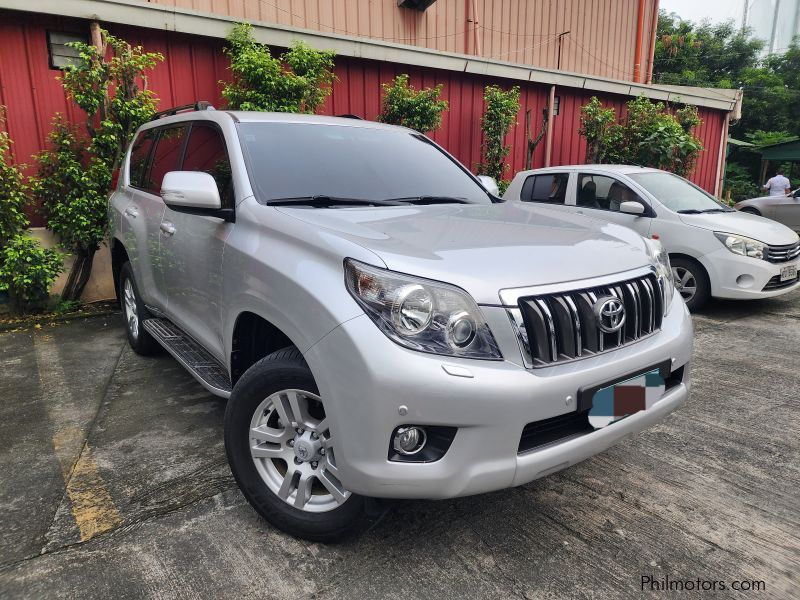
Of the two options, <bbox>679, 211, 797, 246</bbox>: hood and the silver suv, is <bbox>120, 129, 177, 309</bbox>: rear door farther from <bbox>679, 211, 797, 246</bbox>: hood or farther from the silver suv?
<bbox>679, 211, 797, 246</bbox>: hood

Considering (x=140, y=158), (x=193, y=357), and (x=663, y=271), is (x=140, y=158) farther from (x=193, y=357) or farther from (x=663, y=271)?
(x=663, y=271)

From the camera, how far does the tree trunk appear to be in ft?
19.1

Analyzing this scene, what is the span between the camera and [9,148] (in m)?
5.39

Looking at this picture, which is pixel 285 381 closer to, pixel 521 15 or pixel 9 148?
pixel 9 148

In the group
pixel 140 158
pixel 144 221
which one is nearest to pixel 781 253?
pixel 144 221

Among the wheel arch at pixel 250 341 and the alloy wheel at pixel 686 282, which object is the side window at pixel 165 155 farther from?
the alloy wheel at pixel 686 282

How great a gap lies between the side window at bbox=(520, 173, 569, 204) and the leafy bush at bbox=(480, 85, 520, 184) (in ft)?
5.70

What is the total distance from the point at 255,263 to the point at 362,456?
3.09 feet

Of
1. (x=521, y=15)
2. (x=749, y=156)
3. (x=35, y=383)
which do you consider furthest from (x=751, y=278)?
(x=749, y=156)

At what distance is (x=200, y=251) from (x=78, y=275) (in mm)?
3935

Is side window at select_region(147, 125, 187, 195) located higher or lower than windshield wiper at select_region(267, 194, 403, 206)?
higher

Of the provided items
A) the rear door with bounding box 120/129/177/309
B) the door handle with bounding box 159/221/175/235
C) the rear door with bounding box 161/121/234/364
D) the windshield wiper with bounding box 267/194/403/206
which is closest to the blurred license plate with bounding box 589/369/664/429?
the windshield wiper with bounding box 267/194/403/206

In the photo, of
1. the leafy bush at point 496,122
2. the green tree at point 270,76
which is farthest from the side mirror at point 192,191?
the leafy bush at point 496,122

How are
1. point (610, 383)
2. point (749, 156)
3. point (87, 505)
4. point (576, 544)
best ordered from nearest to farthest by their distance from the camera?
1. point (610, 383)
2. point (576, 544)
3. point (87, 505)
4. point (749, 156)
